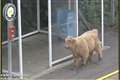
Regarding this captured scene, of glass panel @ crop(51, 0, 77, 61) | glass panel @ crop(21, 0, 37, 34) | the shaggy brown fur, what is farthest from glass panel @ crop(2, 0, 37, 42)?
the shaggy brown fur

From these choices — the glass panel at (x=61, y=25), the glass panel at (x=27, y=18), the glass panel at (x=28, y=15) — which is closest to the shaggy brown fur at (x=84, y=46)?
the glass panel at (x=61, y=25)

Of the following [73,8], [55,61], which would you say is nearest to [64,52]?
[55,61]

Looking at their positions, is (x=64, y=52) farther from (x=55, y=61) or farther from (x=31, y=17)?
(x=31, y=17)

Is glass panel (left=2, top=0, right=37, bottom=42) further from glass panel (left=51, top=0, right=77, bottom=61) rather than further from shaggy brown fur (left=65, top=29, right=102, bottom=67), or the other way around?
shaggy brown fur (left=65, top=29, right=102, bottom=67)

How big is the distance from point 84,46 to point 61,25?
1192 millimetres

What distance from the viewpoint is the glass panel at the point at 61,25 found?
1157 centimetres

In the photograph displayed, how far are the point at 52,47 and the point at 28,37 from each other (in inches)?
57.4

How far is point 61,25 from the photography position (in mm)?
11945

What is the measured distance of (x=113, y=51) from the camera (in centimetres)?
1270

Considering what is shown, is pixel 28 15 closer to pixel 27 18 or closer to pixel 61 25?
pixel 27 18

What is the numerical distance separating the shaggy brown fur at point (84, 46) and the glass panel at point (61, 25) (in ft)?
2.02

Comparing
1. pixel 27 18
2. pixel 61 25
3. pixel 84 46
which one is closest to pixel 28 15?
pixel 27 18

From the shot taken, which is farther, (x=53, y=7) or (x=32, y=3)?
(x=32, y=3)

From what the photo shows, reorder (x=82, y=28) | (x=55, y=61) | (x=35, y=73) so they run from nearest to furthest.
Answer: (x=35, y=73)
(x=55, y=61)
(x=82, y=28)
